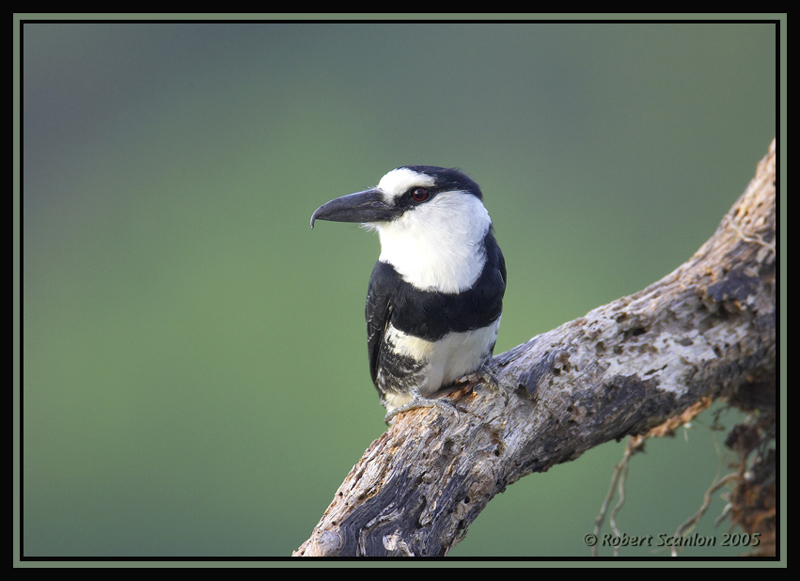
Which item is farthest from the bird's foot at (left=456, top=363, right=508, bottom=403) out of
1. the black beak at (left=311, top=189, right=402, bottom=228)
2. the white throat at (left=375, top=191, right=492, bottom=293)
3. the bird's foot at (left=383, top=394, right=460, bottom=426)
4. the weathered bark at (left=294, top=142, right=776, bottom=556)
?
the black beak at (left=311, top=189, right=402, bottom=228)

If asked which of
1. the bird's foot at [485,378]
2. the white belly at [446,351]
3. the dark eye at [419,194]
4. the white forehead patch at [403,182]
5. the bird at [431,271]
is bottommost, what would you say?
the bird's foot at [485,378]

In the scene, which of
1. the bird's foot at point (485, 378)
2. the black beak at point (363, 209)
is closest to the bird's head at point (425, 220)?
the black beak at point (363, 209)

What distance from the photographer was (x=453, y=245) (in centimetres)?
236

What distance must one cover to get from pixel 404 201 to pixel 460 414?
751 millimetres

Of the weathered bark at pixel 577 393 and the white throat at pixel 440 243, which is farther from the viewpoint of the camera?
the white throat at pixel 440 243

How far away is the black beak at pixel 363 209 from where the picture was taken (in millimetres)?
2385

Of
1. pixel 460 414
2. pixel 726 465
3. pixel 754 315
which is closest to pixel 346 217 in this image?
pixel 460 414

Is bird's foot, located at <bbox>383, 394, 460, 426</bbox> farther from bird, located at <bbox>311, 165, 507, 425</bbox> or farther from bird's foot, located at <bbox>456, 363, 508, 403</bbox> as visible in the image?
bird's foot, located at <bbox>456, 363, 508, 403</bbox>

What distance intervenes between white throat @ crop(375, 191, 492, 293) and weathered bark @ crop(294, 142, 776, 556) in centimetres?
41

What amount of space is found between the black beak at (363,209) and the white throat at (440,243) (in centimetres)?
4

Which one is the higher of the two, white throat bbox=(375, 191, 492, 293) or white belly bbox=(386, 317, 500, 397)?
white throat bbox=(375, 191, 492, 293)

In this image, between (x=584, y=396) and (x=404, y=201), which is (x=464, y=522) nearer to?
(x=584, y=396)

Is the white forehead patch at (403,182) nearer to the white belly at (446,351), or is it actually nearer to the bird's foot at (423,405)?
the white belly at (446,351)

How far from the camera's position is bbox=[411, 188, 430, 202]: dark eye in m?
2.40
